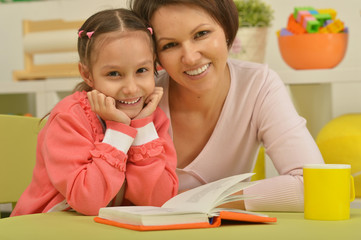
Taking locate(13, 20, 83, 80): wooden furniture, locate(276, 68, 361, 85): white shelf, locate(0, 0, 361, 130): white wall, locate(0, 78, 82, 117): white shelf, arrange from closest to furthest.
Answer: locate(276, 68, 361, 85): white shelf
locate(0, 0, 361, 130): white wall
locate(0, 78, 82, 117): white shelf
locate(13, 20, 83, 80): wooden furniture

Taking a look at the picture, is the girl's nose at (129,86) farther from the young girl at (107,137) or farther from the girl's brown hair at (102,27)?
the girl's brown hair at (102,27)

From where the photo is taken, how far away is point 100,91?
1.34 meters

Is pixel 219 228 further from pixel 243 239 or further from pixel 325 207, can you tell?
pixel 325 207

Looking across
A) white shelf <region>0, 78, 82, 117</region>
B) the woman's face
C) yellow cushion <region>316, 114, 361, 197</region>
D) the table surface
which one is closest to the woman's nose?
the woman's face

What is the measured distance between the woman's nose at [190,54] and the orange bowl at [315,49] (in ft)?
2.56

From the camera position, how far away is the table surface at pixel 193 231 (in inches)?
34.2

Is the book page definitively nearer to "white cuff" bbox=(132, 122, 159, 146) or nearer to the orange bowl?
"white cuff" bbox=(132, 122, 159, 146)

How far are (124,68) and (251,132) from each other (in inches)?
19.2

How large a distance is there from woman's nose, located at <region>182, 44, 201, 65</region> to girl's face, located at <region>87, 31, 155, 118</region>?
0.12 meters

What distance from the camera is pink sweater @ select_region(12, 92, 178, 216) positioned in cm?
123

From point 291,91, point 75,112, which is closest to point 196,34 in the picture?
point 75,112

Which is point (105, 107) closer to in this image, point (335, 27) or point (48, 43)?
point (335, 27)

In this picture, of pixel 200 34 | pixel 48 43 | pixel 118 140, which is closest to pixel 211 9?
pixel 200 34

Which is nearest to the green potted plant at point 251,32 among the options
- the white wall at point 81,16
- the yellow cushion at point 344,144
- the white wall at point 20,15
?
the white wall at point 81,16
